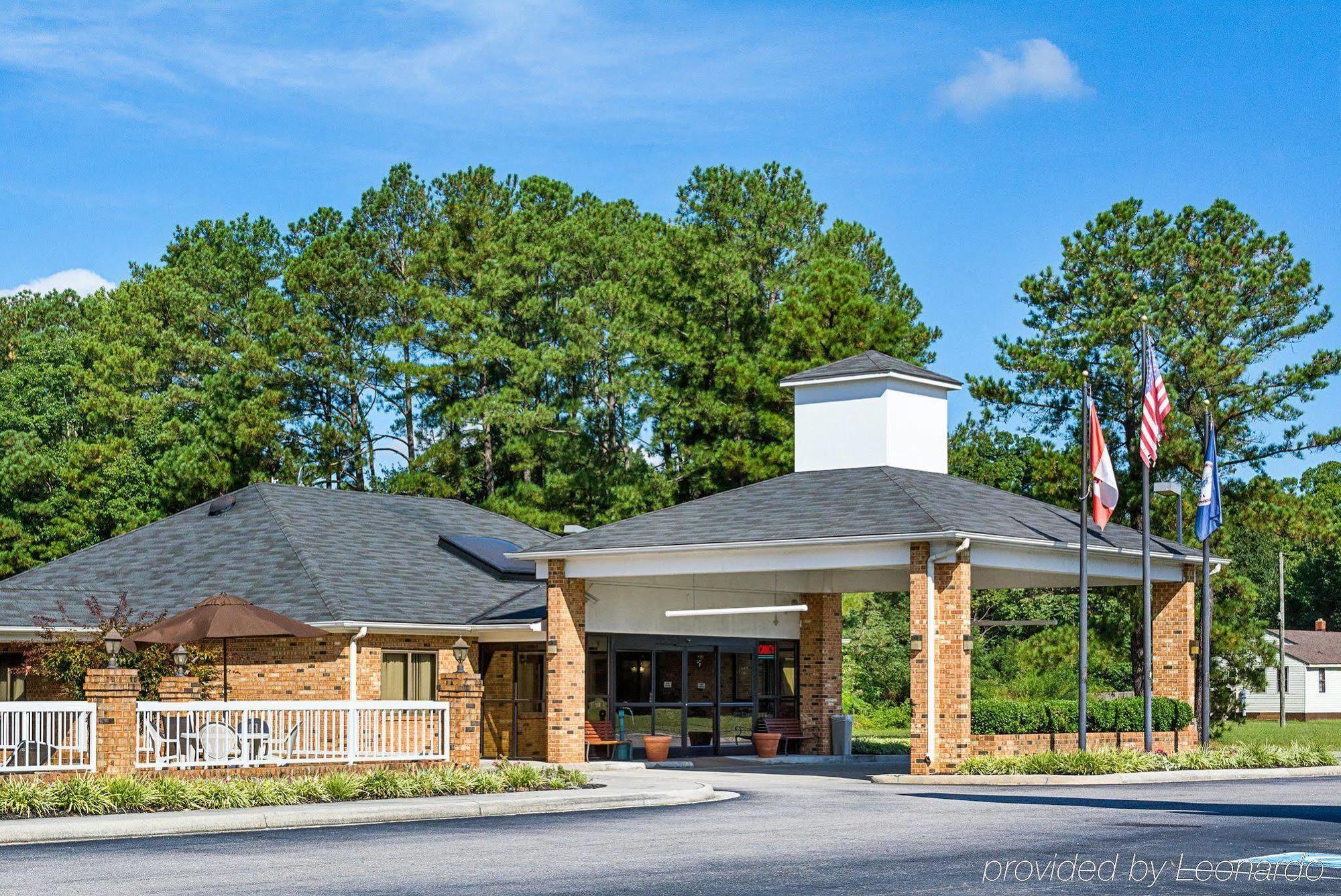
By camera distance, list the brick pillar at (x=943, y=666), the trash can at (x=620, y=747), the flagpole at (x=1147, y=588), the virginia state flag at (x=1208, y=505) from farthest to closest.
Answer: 1. the trash can at (x=620, y=747)
2. the virginia state flag at (x=1208, y=505)
3. the flagpole at (x=1147, y=588)
4. the brick pillar at (x=943, y=666)

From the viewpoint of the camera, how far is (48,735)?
21.7 m

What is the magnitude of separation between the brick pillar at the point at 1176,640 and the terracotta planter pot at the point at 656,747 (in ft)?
31.2

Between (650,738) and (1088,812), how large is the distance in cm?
1453

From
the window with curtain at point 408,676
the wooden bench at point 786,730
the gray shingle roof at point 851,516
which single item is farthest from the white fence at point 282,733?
the wooden bench at point 786,730

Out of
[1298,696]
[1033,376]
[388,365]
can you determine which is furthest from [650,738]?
[1298,696]

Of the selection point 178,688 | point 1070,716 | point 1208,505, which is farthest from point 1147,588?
point 178,688

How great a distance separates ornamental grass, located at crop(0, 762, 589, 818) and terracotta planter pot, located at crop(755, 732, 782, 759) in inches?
446

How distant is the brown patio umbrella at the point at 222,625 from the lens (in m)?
26.0

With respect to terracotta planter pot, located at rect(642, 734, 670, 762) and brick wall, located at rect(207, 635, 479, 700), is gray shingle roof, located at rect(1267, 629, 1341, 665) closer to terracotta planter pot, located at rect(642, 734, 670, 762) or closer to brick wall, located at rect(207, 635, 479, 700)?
terracotta planter pot, located at rect(642, 734, 670, 762)

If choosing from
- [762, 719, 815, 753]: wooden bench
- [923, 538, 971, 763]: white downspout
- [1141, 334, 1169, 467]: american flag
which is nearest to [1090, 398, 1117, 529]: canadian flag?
[1141, 334, 1169, 467]: american flag

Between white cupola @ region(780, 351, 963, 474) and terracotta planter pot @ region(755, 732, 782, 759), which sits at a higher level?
white cupola @ region(780, 351, 963, 474)

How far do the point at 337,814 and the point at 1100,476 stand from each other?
1538 cm

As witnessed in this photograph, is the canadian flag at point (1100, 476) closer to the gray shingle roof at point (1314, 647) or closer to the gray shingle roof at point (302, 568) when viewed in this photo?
the gray shingle roof at point (302, 568)

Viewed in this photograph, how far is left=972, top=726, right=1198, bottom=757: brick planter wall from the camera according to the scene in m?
28.4
